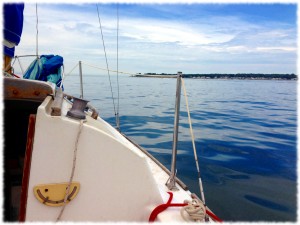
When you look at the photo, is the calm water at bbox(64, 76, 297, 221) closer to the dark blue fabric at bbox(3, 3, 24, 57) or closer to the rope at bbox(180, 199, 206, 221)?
the rope at bbox(180, 199, 206, 221)

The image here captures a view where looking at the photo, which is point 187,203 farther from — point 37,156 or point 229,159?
point 229,159

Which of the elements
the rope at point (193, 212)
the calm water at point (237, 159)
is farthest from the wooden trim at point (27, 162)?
the calm water at point (237, 159)

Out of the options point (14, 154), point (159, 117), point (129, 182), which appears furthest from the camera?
point (159, 117)

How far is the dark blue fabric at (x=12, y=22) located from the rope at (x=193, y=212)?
214 cm

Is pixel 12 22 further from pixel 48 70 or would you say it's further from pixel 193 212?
pixel 193 212

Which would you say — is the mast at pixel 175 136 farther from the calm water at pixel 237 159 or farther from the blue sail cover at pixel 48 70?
the blue sail cover at pixel 48 70

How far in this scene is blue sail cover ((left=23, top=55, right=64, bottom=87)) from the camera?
4.07m

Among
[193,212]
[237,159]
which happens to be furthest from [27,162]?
[237,159]

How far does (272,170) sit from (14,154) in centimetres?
461

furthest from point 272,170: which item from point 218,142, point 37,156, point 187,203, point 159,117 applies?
point 159,117

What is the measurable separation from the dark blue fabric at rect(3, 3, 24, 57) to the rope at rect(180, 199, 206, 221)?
2.14 meters

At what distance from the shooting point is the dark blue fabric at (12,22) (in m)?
2.31

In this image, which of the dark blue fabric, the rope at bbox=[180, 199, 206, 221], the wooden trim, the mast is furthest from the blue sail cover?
the rope at bbox=[180, 199, 206, 221]

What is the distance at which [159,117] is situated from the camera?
440 inches
